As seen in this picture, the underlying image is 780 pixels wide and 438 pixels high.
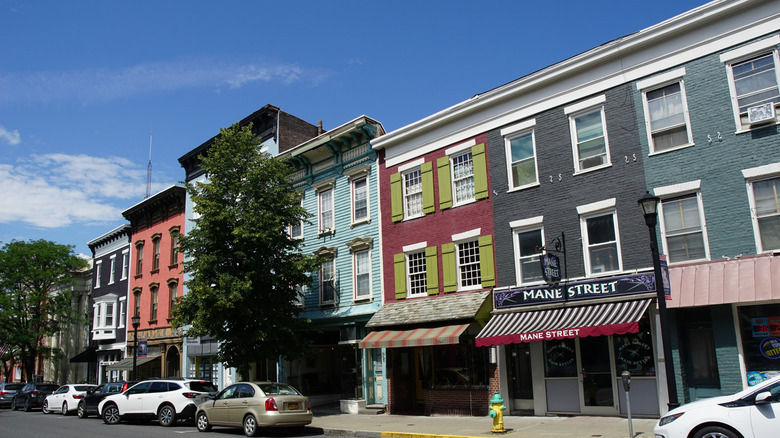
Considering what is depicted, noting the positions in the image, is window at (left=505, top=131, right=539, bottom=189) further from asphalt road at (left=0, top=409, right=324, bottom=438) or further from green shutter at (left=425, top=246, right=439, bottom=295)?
asphalt road at (left=0, top=409, right=324, bottom=438)

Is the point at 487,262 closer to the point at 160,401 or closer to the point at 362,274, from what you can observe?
the point at 362,274

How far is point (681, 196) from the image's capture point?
577 inches

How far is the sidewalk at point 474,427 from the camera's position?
43.0 ft

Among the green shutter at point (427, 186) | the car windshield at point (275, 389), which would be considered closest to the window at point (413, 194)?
the green shutter at point (427, 186)

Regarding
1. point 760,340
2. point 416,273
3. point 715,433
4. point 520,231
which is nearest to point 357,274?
point 416,273

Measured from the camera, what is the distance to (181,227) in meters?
33.3

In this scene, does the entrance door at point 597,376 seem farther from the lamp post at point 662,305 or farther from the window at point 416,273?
the window at point 416,273

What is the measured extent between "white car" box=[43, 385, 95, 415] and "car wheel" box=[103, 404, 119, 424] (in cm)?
552

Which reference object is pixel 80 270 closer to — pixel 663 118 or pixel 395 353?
pixel 395 353

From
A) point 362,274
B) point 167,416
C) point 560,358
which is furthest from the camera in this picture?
point 362,274

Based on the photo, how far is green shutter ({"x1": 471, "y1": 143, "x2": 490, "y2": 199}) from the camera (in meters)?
18.9

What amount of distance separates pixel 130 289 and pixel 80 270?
33.6ft

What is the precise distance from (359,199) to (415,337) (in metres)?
7.01

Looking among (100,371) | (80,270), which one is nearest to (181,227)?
(100,371)
